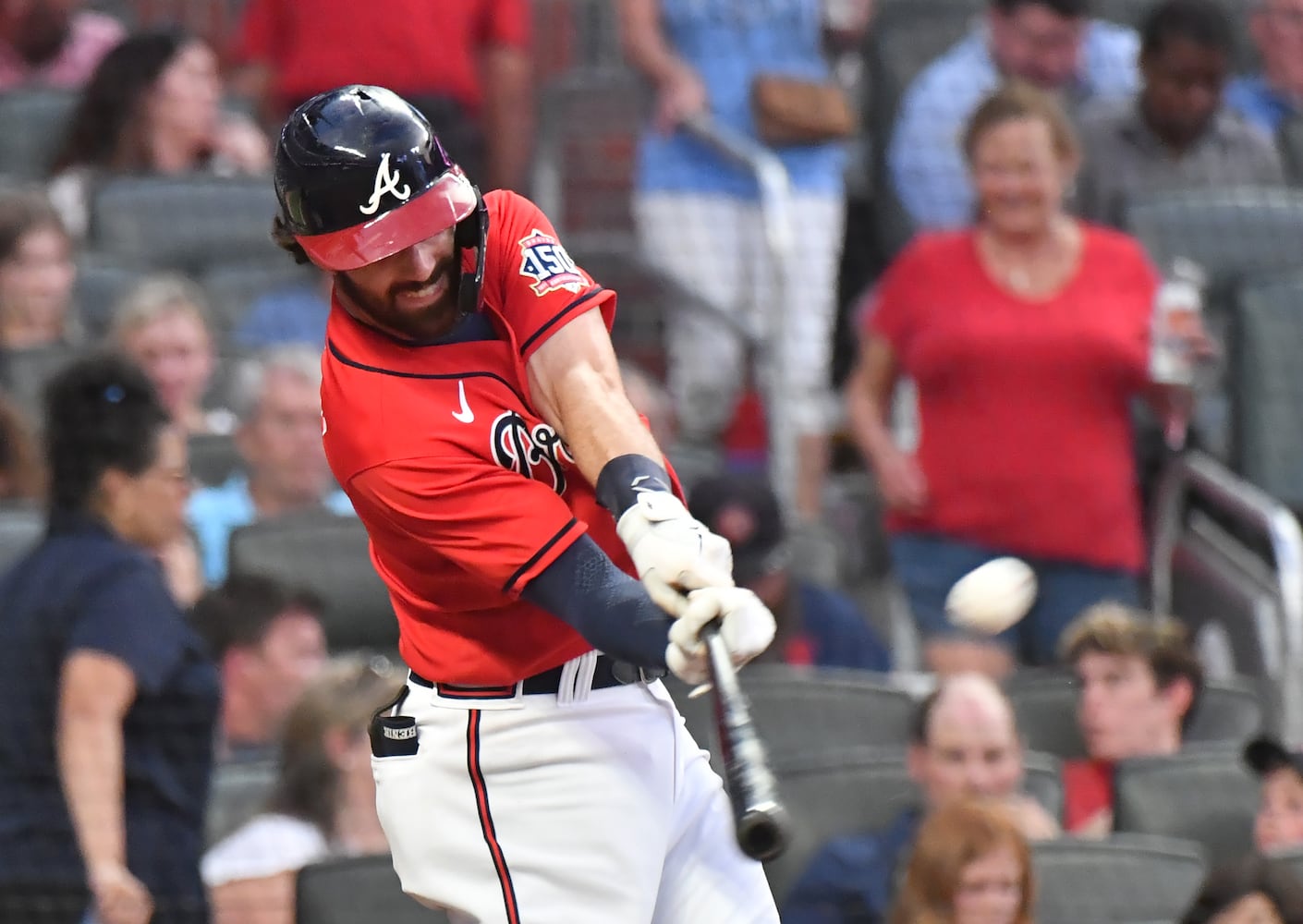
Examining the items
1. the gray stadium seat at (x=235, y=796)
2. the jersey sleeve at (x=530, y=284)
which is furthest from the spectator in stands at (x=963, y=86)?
the jersey sleeve at (x=530, y=284)

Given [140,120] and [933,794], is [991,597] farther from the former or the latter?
[140,120]

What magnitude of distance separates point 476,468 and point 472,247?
25 centimetres

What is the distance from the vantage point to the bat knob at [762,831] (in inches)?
77.8

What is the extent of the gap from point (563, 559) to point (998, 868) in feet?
6.04

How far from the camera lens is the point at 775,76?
6.53 m

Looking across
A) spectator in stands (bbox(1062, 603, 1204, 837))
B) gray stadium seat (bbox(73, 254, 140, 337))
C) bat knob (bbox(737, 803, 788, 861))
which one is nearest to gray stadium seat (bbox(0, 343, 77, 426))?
gray stadium seat (bbox(73, 254, 140, 337))

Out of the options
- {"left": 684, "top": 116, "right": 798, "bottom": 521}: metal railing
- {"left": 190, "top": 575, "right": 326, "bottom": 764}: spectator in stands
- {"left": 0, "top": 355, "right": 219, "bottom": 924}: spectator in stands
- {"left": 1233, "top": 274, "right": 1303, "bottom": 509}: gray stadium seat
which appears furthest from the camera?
{"left": 684, "top": 116, "right": 798, "bottom": 521}: metal railing

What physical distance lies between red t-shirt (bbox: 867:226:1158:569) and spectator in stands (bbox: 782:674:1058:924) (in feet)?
2.43

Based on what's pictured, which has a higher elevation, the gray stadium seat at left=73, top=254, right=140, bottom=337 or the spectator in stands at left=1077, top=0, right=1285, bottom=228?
the spectator in stands at left=1077, top=0, right=1285, bottom=228

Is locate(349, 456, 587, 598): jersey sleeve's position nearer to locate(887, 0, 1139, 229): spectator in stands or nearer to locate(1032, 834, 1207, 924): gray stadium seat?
locate(1032, 834, 1207, 924): gray stadium seat

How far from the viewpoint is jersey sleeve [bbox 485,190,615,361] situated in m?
2.63

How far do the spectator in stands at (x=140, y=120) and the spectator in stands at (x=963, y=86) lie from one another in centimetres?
206

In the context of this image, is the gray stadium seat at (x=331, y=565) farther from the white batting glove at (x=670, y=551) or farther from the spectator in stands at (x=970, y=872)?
the white batting glove at (x=670, y=551)

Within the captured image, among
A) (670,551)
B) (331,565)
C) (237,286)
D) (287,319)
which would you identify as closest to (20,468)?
(331,565)
